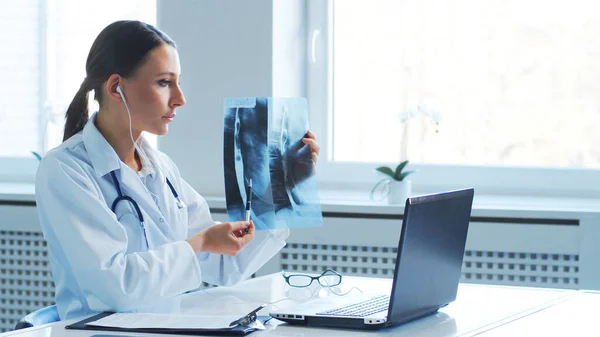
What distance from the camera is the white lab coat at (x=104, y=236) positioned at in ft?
5.88

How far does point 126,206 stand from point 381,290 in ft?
2.11

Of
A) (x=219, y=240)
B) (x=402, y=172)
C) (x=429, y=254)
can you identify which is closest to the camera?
(x=429, y=254)

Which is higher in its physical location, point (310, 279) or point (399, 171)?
point (399, 171)

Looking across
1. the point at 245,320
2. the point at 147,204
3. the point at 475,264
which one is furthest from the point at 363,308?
the point at 475,264

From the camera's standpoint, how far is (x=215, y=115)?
126 inches

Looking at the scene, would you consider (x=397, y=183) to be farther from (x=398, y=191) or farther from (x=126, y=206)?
(x=126, y=206)

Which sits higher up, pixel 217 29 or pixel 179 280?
pixel 217 29

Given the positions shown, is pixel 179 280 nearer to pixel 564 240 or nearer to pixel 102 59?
pixel 102 59

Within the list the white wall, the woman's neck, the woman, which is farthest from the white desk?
the white wall

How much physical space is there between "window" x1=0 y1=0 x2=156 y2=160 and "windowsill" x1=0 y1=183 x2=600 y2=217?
531mm

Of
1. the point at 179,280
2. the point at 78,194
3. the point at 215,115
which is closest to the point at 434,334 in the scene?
the point at 179,280

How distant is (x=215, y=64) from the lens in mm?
3172

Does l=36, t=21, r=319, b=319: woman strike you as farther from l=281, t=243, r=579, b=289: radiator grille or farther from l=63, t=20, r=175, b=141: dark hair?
l=281, t=243, r=579, b=289: radiator grille

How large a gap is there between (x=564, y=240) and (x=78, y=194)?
5.46ft
